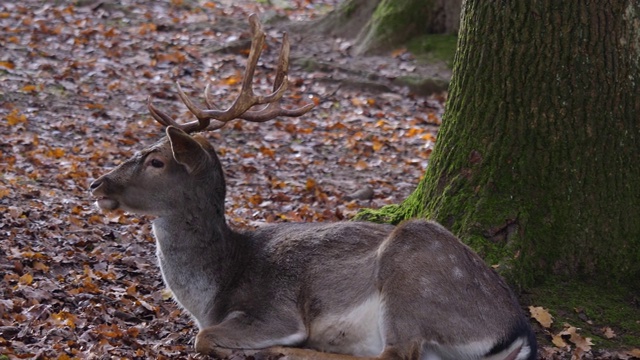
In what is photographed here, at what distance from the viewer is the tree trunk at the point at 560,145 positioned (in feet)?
22.1

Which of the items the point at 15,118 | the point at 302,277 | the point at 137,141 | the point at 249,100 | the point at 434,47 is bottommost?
the point at 137,141

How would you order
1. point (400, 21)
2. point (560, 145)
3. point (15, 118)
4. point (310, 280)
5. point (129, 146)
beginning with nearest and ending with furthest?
1. point (310, 280)
2. point (560, 145)
3. point (129, 146)
4. point (15, 118)
5. point (400, 21)

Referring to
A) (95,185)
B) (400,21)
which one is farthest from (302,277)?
(400,21)

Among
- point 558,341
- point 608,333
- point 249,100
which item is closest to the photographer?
point 558,341

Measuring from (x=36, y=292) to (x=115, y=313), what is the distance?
59cm

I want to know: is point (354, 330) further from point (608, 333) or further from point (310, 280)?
point (608, 333)

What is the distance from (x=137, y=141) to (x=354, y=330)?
6.31 metres

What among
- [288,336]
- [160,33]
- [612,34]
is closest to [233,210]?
[288,336]

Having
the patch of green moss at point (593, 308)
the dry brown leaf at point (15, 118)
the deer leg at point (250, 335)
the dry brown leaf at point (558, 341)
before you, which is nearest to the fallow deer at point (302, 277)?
the deer leg at point (250, 335)

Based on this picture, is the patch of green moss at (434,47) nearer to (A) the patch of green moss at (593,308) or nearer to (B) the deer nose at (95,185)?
(A) the patch of green moss at (593,308)

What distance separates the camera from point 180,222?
258 inches

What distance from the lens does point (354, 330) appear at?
19.6 feet

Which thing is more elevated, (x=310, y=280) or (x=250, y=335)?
(x=310, y=280)

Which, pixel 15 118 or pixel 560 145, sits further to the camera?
pixel 15 118
